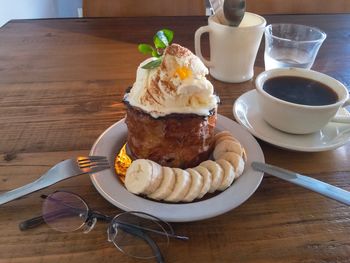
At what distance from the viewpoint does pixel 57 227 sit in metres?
0.67

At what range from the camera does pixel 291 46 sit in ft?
4.04

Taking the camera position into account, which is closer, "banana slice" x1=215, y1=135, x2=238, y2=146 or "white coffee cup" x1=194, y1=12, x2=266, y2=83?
"banana slice" x1=215, y1=135, x2=238, y2=146

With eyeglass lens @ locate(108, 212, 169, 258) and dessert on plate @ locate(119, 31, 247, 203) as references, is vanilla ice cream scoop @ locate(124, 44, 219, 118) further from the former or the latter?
eyeglass lens @ locate(108, 212, 169, 258)

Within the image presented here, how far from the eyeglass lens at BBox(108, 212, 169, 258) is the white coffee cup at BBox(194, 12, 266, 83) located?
753 millimetres

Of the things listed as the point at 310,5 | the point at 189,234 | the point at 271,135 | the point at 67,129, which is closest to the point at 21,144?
the point at 67,129

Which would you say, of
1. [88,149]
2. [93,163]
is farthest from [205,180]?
[88,149]

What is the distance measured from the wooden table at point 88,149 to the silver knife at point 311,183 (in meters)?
0.04

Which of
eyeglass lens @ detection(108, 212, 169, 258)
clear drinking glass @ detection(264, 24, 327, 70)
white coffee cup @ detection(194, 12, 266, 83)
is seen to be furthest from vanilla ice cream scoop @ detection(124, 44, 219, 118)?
clear drinking glass @ detection(264, 24, 327, 70)

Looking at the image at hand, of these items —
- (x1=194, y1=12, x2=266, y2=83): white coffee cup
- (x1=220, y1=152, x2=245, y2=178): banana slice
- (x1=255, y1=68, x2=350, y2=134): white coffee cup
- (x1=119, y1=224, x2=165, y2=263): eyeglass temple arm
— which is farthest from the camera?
(x1=194, y1=12, x2=266, y2=83): white coffee cup

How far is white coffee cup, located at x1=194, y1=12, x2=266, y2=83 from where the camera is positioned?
118 cm

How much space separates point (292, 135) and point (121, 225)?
0.54 m

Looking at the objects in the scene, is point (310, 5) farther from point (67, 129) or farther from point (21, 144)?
point (21, 144)

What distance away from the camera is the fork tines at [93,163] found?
29.4 inches

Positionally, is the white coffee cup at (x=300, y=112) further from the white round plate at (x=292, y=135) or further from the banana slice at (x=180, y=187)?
the banana slice at (x=180, y=187)
